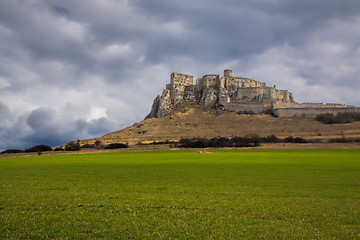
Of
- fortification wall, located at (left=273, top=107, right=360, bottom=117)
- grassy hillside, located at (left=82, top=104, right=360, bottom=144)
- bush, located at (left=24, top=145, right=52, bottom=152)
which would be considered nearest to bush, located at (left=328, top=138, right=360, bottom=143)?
grassy hillside, located at (left=82, top=104, right=360, bottom=144)

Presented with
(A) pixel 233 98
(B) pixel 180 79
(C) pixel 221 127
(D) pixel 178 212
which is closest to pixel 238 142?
(C) pixel 221 127

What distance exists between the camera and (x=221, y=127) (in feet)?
326

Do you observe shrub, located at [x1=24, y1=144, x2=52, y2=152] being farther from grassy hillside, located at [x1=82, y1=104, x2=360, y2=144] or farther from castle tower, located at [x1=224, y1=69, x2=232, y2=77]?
castle tower, located at [x1=224, y1=69, x2=232, y2=77]

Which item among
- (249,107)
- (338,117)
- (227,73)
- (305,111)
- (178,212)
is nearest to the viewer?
(178,212)

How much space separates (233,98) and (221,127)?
78.0 feet

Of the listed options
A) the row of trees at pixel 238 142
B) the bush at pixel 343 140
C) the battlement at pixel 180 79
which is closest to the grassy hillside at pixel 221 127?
the bush at pixel 343 140

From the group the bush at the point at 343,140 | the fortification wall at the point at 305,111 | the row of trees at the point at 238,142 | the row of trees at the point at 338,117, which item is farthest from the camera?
the fortification wall at the point at 305,111

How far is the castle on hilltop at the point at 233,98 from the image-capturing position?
106062 millimetres

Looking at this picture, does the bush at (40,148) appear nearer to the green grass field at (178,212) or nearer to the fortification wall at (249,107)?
the green grass field at (178,212)

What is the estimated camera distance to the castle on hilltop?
4176 inches

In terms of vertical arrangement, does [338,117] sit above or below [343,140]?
above

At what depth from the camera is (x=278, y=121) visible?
101312mm

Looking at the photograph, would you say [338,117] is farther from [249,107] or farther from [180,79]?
[180,79]

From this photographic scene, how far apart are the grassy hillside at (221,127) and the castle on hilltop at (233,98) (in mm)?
4439
